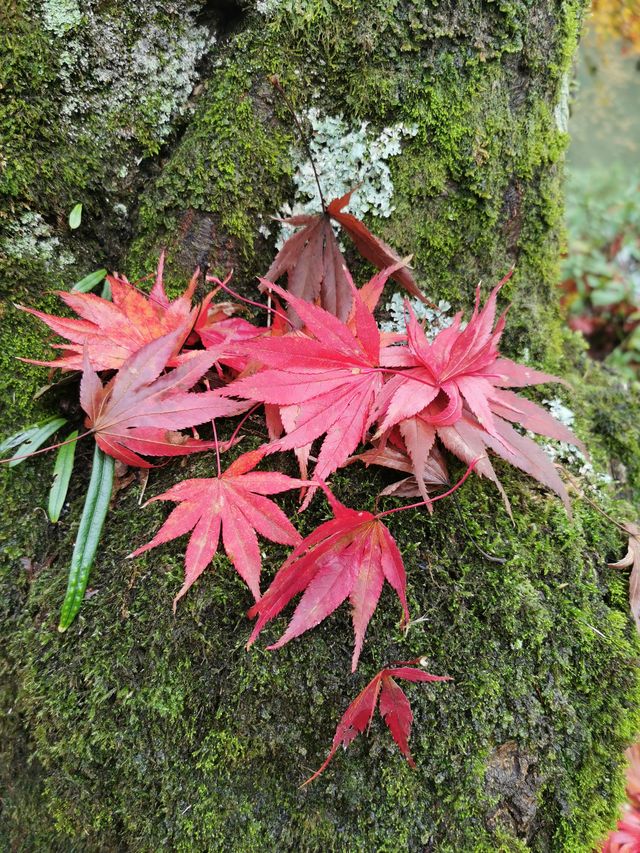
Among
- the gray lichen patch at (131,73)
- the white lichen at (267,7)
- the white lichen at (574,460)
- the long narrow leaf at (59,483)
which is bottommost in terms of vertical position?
the long narrow leaf at (59,483)

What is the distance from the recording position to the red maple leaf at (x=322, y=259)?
4.36ft

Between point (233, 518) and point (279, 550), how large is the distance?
152 mm

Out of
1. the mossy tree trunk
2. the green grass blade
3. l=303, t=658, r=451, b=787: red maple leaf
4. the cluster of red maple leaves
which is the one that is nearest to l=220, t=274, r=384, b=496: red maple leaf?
the cluster of red maple leaves

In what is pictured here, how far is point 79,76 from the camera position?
1.34 metres

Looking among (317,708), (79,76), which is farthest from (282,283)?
(317,708)

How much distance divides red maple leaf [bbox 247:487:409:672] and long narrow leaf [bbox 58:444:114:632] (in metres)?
0.47

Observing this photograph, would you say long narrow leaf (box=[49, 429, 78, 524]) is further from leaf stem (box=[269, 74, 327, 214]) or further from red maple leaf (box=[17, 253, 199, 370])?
leaf stem (box=[269, 74, 327, 214])

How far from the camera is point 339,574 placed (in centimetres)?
101

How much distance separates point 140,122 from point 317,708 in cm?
149

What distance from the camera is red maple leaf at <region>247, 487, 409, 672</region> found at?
0.98 meters

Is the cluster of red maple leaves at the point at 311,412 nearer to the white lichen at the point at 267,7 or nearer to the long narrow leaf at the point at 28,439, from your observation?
the long narrow leaf at the point at 28,439

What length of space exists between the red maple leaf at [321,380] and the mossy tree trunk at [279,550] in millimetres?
267

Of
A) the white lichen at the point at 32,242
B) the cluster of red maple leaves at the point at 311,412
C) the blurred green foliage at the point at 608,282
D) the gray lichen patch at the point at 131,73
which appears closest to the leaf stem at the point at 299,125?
the cluster of red maple leaves at the point at 311,412

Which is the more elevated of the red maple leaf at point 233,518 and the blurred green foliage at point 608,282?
the blurred green foliage at point 608,282
